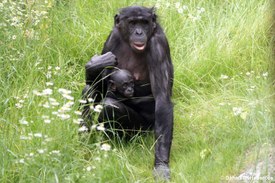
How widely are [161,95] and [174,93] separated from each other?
3.20 feet

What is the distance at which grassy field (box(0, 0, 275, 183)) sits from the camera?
4.36 meters

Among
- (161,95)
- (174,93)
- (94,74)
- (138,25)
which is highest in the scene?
(138,25)

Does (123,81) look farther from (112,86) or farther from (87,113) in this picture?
(87,113)

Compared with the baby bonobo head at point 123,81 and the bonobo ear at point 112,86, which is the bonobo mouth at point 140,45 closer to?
the baby bonobo head at point 123,81

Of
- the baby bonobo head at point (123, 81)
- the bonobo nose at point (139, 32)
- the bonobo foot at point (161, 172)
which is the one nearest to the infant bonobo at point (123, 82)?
the baby bonobo head at point (123, 81)

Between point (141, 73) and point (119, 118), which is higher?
point (141, 73)

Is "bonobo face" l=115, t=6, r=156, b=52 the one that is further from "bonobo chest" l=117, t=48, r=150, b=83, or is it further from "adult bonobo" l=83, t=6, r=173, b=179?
"bonobo chest" l=117, t=48, r=150, b=83

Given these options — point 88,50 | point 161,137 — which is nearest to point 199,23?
point 88,50

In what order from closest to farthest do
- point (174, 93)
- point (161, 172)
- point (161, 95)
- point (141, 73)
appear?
point (161, 172) < point (161, 95) < point (141, 73) < point (174, 93)

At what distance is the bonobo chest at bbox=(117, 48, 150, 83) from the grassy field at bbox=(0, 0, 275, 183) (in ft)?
1.41

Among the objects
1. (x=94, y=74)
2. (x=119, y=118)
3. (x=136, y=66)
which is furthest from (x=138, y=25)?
(x=119, y=118)

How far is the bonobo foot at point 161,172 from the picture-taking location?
15.1 feet

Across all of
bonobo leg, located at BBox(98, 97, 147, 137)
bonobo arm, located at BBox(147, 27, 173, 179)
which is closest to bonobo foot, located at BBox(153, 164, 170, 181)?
bonobo arm, located at BBox(147, 27, 173, 179)

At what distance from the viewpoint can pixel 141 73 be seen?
522 centimetres
